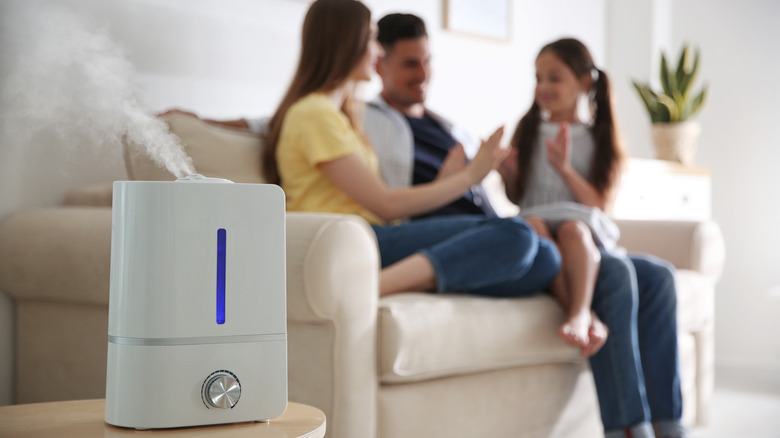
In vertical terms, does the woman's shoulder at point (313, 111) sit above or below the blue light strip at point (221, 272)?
above

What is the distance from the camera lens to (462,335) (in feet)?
4.82

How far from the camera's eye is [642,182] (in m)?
2.93

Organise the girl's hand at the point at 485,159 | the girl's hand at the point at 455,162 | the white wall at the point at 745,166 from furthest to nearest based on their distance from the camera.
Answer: the white wall at the point at 745,166
the girl's hand at the point at 455,162
the girl's hand at the point at 485,159

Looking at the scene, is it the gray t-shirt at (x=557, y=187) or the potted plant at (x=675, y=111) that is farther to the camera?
the potted plant at (x=675, y=111)

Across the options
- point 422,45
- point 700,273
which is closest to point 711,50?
point 700,273

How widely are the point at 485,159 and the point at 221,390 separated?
1.04m

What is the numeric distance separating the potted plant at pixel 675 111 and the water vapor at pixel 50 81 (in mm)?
2396

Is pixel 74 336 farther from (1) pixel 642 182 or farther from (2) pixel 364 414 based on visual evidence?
(1) pixel 642 182

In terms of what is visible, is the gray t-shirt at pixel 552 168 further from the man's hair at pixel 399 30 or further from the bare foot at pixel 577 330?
the bare foot at pixel 577 330

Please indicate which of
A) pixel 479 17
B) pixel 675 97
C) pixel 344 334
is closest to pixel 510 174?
pixel 479 17

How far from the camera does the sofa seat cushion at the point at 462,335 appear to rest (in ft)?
4.44

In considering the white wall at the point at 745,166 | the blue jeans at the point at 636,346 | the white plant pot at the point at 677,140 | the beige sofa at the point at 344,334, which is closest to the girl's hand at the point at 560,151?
the blue jeans at the point at 636,346

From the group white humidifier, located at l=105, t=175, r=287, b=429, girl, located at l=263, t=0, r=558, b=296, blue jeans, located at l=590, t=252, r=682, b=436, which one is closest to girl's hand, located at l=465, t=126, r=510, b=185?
girl, located at l=263, t=0, r=558, b=296

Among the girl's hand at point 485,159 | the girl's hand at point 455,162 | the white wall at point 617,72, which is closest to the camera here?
the girl's hand at point 485,159
